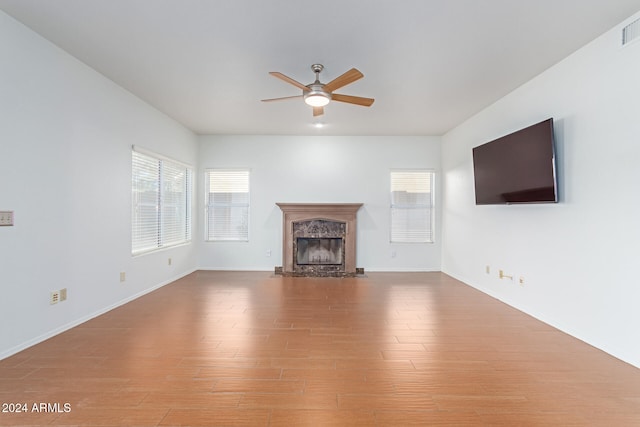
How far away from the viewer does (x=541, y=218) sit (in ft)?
11.2

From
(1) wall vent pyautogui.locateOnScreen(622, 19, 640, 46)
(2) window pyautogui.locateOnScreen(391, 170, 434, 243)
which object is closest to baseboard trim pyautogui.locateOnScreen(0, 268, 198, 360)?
(2) window pyautogui.locateOnScreen(391, 170, 434, 243)

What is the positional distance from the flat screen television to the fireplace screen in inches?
110

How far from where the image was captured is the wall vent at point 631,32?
237 cm

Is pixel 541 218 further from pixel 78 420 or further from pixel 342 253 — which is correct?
pixel 78 420

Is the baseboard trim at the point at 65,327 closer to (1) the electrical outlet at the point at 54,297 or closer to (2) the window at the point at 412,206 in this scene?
(1) the electrical outlet at the point at 54,297

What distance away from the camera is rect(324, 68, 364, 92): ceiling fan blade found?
2741mm

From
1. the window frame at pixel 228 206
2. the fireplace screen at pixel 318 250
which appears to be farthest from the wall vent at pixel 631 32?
the window frame at pixel 228 206

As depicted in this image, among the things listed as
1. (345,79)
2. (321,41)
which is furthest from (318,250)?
(321,41)

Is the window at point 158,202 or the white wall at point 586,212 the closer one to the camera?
the white wall at point 586,212

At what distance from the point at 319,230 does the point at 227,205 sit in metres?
1.92

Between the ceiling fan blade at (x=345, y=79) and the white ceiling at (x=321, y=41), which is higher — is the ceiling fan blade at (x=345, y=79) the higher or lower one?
the lower one

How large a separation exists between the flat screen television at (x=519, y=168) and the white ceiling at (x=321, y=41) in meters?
0.69

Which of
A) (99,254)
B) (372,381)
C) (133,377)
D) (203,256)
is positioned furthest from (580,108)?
(203,256)

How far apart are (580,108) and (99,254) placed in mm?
5160
